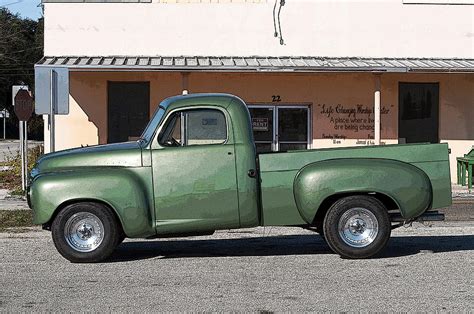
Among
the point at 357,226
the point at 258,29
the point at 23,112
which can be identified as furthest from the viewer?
the point at 258,29

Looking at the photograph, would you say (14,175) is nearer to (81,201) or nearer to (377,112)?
(377,112)

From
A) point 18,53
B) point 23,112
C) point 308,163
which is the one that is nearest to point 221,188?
point 308,163

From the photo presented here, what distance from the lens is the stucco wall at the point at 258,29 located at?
74.5 ft

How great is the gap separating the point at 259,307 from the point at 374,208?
9.33 ft

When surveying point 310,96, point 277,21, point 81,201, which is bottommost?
point 81,201

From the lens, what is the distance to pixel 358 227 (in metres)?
10.1

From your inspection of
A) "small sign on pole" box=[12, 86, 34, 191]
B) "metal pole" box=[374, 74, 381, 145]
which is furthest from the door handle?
"metal pole" box=[374, 74, 381, 145]

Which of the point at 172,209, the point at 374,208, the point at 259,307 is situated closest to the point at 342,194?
the point at 374,208

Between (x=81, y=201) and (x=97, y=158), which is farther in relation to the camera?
(x=97, y=158)

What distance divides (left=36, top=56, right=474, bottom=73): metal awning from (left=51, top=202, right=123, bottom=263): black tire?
11.0 metres

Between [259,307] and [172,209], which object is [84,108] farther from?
[259,307]

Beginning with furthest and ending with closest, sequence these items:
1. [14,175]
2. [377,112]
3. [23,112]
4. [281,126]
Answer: [14,175], [281,126], [377,112], [23,112]

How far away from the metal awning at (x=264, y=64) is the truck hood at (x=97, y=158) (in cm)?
1048

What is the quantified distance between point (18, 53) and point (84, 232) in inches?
2109
